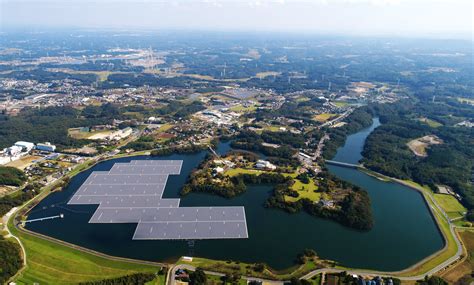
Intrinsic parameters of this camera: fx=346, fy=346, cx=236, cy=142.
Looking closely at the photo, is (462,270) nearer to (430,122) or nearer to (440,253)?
(440,253)

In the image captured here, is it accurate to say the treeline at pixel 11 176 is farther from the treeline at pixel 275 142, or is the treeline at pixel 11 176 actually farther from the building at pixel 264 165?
the treeline at pixel 275 142

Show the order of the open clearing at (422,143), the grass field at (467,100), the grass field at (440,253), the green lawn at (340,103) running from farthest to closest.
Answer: the grass field at (467,100) < the green lawn at (340,103) < the open clearing at (422,143) < the grass field at (440,253)

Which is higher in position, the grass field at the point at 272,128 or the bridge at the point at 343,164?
the bridge at the point at 343,164

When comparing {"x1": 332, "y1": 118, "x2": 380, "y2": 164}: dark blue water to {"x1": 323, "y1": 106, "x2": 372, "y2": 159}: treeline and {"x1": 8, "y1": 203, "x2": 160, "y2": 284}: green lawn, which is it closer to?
{"x1": 323, "y1": 106, "x2": 372, "y2": 159}: treeline

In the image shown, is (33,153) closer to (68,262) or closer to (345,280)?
(68,262)

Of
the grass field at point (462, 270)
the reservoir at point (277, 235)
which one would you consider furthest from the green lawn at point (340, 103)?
the grass field at point (462, 270)

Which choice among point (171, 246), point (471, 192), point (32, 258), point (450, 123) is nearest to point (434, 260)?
point (471, 192)
